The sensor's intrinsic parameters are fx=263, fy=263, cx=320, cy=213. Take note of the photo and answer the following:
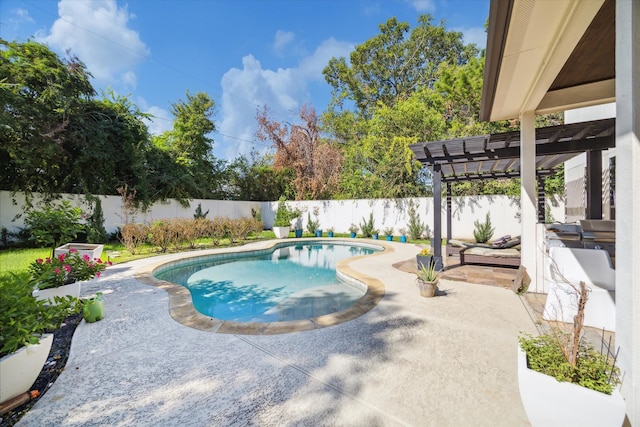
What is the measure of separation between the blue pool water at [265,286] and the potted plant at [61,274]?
1907 mm

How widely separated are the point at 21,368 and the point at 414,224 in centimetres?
1294

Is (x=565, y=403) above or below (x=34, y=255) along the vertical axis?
above

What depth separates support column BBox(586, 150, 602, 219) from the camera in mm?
5324

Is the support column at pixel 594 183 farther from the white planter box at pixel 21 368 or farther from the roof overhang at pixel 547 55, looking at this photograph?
the white planter box at pixel 21 368

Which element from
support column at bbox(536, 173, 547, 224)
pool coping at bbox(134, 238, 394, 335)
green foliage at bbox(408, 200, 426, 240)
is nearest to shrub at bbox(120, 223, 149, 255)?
pool coping at bbox(134, 238, 394, 335)

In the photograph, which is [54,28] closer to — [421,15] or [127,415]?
[127,415]

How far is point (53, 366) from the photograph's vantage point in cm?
262

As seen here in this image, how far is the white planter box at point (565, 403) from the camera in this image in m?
1.33

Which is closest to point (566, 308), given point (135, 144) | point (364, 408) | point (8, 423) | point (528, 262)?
point (528, 262)

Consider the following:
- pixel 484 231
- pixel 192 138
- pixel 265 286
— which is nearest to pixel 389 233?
pixel 484 231

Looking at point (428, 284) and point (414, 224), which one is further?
point (414, 224)

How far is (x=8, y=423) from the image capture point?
187 cm

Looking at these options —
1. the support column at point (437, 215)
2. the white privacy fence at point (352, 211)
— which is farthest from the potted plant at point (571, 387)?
the white privacy fence at point (352, 211)

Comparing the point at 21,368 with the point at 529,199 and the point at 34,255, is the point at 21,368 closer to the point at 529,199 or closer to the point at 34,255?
the point at 529,199
